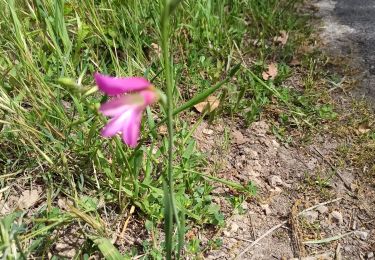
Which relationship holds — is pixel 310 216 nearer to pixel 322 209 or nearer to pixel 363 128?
pixel 322 209

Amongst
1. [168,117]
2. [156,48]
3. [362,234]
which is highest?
[168,117]

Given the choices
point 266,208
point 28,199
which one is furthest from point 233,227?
point 28,199

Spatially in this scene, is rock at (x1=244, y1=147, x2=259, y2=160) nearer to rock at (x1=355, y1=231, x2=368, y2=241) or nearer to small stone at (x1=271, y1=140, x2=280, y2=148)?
small stone at (x1=271, y1=140, x2=280, y2=148)

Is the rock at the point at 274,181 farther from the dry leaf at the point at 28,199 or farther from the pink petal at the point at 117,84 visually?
the pink petal at the point at 117,84

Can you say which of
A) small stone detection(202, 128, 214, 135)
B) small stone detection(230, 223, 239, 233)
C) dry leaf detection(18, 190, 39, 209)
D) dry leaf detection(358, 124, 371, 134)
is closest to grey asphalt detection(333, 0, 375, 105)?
dry leaf detection(358, 124, 371, 134)

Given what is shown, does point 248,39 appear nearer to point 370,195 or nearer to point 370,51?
point 370,51

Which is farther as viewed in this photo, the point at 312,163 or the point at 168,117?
the point at 312,163
